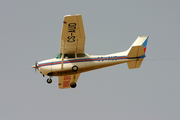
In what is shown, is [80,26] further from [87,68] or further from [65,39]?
[87,68]

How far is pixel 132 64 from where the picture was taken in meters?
21.9

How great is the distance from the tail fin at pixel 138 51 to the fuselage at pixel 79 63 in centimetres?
43

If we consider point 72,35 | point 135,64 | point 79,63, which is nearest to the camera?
point 72,35

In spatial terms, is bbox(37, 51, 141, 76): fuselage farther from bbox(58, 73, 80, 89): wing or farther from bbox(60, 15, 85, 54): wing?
bbox(58, 73, 80, 89): wing

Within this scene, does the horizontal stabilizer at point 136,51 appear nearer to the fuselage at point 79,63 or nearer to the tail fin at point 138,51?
the tail fin at point 138,51

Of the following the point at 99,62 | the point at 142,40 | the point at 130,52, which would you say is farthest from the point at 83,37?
the point at 142,40

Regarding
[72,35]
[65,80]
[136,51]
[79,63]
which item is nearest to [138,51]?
[136,51]

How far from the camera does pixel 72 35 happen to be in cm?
1941

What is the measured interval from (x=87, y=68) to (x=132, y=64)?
353 cm

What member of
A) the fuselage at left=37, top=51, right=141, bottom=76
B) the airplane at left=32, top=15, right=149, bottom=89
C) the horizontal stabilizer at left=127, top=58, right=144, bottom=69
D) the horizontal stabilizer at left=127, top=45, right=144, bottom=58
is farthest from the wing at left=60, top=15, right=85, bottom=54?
the horizontal stabilizer at left=127, top=58, right=144, bottom=69

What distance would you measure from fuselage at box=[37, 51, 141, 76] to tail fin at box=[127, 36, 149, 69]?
0.43m

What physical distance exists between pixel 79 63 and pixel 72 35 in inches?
103

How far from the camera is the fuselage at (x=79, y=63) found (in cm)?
2092

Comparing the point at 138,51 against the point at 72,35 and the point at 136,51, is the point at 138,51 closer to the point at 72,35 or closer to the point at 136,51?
the point at 136,51
